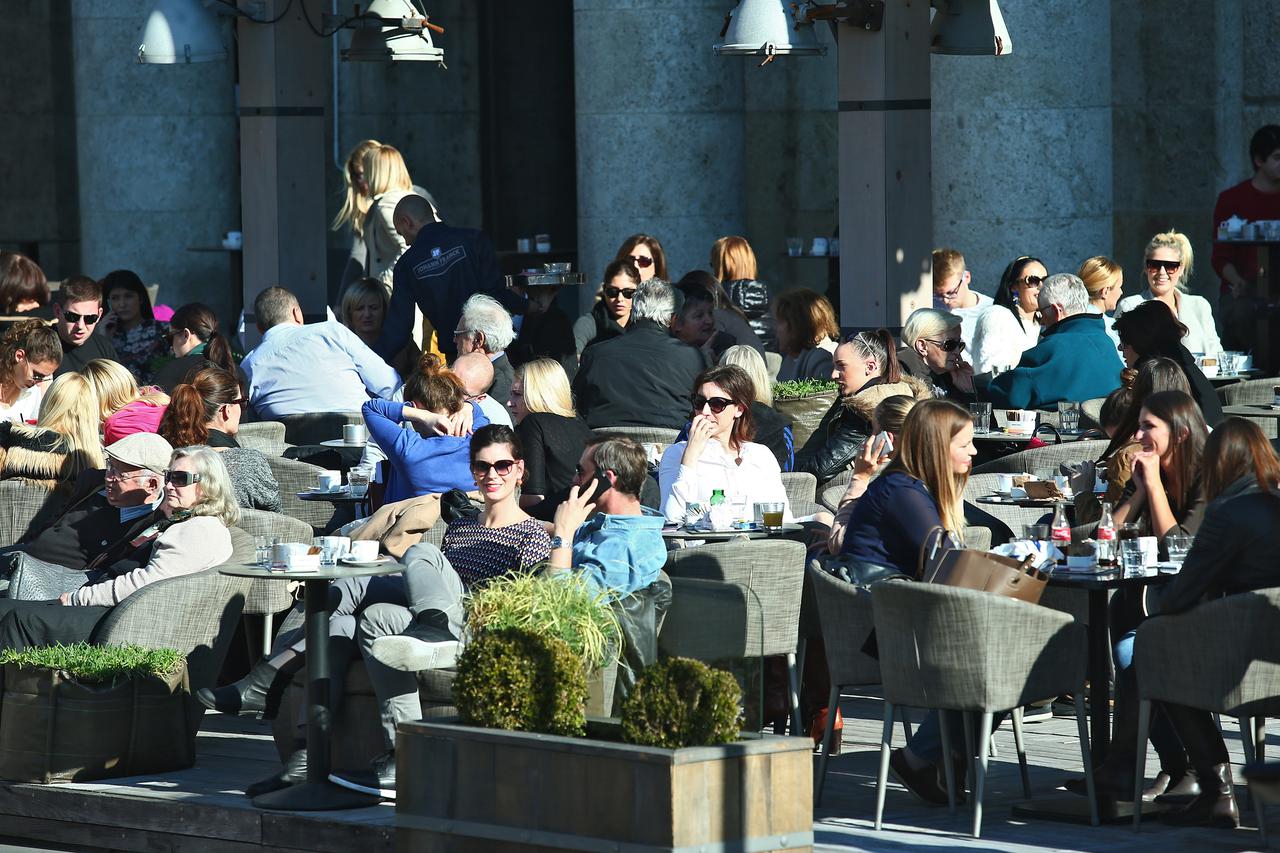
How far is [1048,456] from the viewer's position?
32.7ft

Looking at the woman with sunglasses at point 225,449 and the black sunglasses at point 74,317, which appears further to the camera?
the black sunglasses at point 74,317

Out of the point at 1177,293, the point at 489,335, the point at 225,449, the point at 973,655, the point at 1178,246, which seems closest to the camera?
the point at 973,655

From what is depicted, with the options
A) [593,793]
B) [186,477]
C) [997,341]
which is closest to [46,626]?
[186,477]

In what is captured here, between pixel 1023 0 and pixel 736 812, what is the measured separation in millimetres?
8693

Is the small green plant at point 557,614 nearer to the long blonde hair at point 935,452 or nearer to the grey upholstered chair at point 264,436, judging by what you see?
the long blonde hair at point 935,452

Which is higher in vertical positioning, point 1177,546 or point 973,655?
point 1177,546

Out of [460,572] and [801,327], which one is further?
[801,327]

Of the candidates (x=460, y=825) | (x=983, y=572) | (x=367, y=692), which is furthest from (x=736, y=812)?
(x=367, y=692)

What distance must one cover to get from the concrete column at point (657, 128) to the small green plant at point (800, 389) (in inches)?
163

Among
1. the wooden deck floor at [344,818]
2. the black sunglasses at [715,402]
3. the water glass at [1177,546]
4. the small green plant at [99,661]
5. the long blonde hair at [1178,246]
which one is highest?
the long blonde hair at [1178,246]

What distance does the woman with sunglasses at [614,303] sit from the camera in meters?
12.5

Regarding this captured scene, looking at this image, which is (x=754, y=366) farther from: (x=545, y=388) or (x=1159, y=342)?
(x=1159, y=342)

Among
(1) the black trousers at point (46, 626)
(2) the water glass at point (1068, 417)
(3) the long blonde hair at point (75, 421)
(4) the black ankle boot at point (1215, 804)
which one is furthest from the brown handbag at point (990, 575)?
(3) the long blonde hair at point (75, 421)

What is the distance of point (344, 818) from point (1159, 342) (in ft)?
15.1
